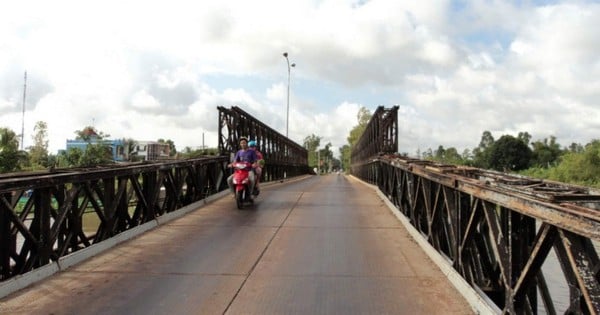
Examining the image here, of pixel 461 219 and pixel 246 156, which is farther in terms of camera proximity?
pixel 246 156

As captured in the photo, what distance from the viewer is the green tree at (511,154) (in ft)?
309

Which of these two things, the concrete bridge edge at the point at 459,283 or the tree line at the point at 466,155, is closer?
the concrete bridge edge at the point at 459,283

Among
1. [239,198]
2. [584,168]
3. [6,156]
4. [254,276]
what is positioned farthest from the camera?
[584,168]

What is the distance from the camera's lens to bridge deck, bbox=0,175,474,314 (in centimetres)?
446

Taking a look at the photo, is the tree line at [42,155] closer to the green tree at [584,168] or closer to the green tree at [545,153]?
the green tree at [584,168]

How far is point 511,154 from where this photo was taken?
309 ft

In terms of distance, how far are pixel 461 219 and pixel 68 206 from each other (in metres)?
4.49

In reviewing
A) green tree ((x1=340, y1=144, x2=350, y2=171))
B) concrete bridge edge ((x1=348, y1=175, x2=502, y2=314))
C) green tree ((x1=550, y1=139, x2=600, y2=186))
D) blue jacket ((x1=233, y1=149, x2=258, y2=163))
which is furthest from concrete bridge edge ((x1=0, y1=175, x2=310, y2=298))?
green tree ((x1=340, y1=144, x2=350, y2=171))

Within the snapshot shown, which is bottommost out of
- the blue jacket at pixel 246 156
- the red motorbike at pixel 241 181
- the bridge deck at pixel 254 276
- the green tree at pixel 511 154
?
the bridge deck at pixel 254 276

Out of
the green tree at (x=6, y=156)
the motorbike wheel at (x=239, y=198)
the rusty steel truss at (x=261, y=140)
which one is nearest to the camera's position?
the motorbike wheel at (x=239, y=198)

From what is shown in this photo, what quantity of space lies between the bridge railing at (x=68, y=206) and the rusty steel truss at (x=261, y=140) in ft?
16.9

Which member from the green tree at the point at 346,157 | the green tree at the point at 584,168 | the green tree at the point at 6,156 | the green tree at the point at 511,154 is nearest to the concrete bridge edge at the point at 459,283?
the green tree at the point at 6,156

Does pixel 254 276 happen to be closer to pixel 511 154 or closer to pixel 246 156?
pixel 246 156

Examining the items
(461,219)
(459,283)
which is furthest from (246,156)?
(459,283)
